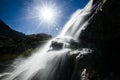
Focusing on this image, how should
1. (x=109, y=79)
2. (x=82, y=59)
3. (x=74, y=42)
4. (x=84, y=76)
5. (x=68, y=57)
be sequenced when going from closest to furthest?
(x=109, y=79), (x=84, y=76), (x=82, y=59), (x=68, y=57), (x=74, y=42)

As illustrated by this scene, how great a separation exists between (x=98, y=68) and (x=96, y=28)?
8404mm

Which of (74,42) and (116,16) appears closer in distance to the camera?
(116,16)

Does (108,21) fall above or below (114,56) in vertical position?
above

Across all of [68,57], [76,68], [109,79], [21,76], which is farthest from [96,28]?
[21,76]

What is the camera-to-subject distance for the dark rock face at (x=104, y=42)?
14.5 metres

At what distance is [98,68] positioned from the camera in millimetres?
14875

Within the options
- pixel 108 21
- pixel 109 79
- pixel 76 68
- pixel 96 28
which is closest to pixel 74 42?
pixel 96 28

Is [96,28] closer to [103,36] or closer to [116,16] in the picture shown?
[103,36]

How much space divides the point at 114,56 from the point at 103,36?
3.97 meters

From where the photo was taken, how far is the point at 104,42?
830 inches

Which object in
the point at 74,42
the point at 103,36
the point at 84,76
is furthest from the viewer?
the point at 74,42

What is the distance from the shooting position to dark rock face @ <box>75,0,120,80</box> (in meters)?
14.5

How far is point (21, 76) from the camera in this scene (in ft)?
65.0

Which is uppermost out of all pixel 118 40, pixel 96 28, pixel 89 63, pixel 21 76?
A: pixel 96 28
